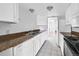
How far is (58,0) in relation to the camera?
0.41m

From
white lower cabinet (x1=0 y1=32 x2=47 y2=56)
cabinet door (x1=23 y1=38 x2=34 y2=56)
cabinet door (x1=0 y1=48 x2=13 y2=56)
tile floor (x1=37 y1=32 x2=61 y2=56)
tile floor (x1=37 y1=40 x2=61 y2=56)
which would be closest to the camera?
cabinet door (x1=0 y1=48 x2=13 y2=56)

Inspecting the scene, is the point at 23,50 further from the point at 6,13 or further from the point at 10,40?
the point at 6,13

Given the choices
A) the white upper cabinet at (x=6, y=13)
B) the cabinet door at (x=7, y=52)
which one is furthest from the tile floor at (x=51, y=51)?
the cabinet door at (x=7, y=52)

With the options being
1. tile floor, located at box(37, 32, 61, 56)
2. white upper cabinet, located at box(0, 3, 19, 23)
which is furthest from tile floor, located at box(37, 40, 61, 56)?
white upper cabinet, located at box(0, 3, 19, 23)

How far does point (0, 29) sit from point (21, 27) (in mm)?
399

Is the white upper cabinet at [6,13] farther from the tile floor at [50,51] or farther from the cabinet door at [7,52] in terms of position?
the tile floor at [50,51]

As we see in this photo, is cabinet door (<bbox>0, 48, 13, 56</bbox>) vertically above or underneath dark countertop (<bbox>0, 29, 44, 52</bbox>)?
underneath

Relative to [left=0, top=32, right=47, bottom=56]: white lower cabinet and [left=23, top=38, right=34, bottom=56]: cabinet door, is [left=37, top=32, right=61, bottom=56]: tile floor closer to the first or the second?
[left=0, top=32, right=47, bottom=56]: white lower cabinet

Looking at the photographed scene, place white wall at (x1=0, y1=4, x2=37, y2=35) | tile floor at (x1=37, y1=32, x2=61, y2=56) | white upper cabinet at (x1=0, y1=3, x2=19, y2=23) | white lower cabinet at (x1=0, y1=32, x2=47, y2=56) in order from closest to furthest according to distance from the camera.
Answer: white lower cabinet at (x1=0, y1=32, x2=47, y2=56), white upper cabinet at (x1=0, y1=3, x2=19, y2=23), white wall at (x1=0, y1=4, x2=37, y2=35), tile floor at (x1=37, y1=32, x2=61, y2=56)

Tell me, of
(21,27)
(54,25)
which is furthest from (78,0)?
(21,27)

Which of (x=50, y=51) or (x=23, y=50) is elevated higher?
(x=23, y=50)

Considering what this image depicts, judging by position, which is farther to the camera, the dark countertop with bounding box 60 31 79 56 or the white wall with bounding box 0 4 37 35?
the white wall with bounding box 0 4 37 35

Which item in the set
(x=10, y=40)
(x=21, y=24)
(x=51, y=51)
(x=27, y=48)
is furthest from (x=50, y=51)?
(x=10, y=40)

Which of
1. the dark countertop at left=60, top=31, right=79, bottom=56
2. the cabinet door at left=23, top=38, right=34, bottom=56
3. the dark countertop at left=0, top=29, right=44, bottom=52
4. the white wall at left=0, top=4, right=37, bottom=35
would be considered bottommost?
the cabinet door at left=23, top=38, right=34, bottom=56
